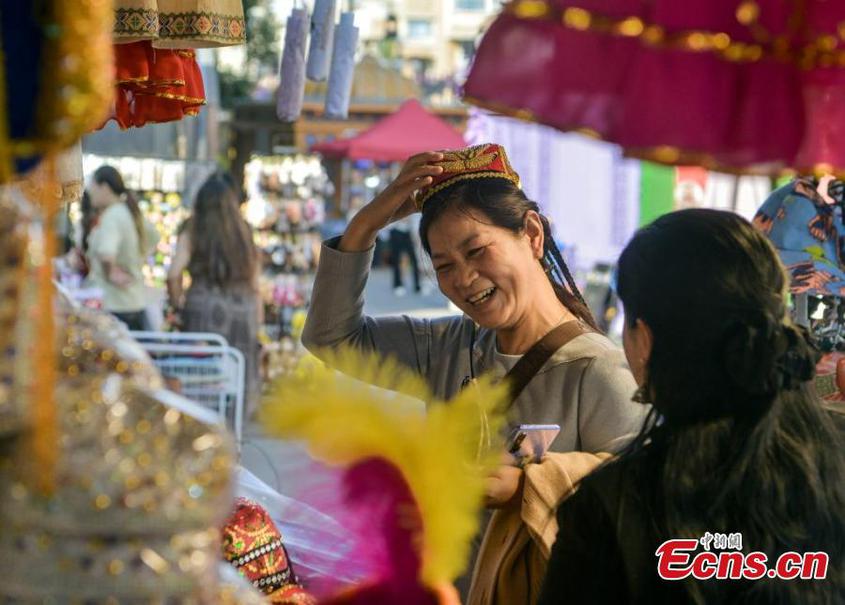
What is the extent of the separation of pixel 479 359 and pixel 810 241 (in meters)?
1.27

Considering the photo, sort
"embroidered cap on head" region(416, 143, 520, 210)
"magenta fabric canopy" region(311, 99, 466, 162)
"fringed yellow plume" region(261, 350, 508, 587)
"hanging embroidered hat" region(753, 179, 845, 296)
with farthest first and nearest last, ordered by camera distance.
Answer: "magenta fabric canopy" region(311, 99, 466, 162), "hanging embroidered hat" region(753, 179, 845, 296), "embroidered cap on head" region(416, 143, 520, 210), "fringed yellow plume" region(261, 350, 508, 587)

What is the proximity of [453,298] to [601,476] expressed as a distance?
80 cm

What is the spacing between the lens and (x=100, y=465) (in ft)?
3.00

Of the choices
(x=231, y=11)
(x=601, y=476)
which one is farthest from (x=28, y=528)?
(x=231, y=11)

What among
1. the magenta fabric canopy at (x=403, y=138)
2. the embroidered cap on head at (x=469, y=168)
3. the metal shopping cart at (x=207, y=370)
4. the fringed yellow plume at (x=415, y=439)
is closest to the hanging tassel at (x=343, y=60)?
the metal shopping cart at (x=207, y=370)

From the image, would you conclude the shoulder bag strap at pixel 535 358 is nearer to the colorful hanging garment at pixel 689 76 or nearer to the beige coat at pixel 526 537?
the beige coat at pixel 526 537

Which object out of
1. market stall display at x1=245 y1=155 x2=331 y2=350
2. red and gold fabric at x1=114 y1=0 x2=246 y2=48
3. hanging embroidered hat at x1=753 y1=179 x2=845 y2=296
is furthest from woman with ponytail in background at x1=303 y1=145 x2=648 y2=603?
market stall display at x1=245 y1=155 x2=331 y2=350

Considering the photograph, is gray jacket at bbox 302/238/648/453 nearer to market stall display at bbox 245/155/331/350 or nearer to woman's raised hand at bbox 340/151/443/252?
woman's raised hand at bbox 340/151/443/252

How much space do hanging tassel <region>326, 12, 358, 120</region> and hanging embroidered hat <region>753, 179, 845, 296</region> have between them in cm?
304

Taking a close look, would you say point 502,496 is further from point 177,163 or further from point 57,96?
point 177,163

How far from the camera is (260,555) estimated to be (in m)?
2.22

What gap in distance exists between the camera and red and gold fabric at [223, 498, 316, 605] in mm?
2176

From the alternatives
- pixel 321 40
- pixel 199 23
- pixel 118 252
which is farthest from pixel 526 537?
pixel 118 252

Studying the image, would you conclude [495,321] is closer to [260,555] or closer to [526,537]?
[526,537]
